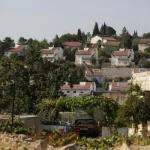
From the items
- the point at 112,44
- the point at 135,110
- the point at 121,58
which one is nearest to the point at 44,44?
the point at 112,44

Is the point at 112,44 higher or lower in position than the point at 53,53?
higher

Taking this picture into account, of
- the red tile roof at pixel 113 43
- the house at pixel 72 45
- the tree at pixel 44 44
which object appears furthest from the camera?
the red tile roof at pixel 113 43

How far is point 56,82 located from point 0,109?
174 inches

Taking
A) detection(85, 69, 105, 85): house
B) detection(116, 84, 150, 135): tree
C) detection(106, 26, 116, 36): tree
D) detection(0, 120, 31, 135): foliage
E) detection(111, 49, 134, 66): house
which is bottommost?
detection(0, 120, 31, 135): foliage

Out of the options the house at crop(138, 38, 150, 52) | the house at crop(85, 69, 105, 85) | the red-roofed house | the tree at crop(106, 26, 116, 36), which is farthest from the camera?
the tree at crop(106, 26, 116, 36)

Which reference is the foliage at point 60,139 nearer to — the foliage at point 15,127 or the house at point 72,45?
the foliage at point 15,127

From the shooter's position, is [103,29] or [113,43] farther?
[103,29]

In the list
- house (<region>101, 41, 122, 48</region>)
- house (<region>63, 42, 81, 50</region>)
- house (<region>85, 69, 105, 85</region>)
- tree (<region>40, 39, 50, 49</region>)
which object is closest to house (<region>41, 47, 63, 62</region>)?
tree (<region>40, 39, 50, 49</region>)

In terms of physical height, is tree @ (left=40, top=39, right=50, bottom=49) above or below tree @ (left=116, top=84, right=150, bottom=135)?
above

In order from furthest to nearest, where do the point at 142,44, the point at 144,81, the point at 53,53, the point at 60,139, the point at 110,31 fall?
the point at 110,31
the point at 142,44
the point at 53,53
the point at 144,81
the point at 60,139

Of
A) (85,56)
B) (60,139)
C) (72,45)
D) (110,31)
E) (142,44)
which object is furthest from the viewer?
(110,31)

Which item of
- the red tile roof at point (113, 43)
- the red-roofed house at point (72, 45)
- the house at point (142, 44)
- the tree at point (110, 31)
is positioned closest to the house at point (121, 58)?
the red tile roof at point (113, 43)

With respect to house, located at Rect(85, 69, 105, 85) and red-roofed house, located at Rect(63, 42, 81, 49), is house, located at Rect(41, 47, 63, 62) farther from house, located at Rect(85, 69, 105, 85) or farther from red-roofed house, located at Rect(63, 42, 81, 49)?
house, located at Rect(85, 69, 105, 85)

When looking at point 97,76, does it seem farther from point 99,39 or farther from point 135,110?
point 135,110
